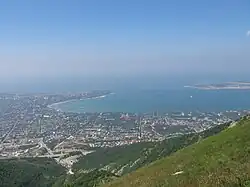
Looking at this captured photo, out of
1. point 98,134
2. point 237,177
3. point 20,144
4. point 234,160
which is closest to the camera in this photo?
point 237,177

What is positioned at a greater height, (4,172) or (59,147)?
(4,172)

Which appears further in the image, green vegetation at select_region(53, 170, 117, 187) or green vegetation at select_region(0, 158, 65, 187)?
green vegetation at select_region(0, 158, 65, 187)

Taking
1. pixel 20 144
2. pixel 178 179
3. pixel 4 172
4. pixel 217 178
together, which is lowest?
pixel 20 144

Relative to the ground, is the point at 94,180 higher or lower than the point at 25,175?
higher

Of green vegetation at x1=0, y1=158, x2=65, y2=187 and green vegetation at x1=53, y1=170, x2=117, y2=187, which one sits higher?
green vegetation at x1=53, y1=170, x2=117, y2=187

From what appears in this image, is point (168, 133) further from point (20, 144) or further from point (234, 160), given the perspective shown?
point (234, 160)

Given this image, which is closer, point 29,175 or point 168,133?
point 29,175

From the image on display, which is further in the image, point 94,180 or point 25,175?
point 25,175

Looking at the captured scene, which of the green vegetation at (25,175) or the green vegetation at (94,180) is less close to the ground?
the green vegetation at (94,180)

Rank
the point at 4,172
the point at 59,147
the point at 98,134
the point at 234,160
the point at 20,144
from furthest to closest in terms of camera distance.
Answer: the point at 98,134 < the point at 20,144 < the point at 59,147 < the point at 4,172 < the point at 234,160

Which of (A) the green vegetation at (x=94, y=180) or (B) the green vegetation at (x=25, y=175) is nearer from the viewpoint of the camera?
(A) the green vegetation at (x=94, y=180)

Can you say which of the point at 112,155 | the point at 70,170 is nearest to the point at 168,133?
the point at 112,155
